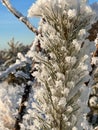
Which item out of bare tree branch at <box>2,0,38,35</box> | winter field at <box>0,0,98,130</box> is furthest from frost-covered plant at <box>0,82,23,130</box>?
winter field at <box>0,0,98,130</box>

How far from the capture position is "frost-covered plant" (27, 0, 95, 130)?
3693mm

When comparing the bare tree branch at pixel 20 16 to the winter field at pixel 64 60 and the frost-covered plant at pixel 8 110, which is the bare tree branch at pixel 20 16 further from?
the winter field at pixel 64 60

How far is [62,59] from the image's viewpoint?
12.8 ft

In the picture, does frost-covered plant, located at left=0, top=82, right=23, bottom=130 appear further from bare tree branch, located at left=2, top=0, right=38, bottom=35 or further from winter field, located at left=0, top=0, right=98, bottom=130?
winter field, located at left=0, top=0, right=98, bottom=130

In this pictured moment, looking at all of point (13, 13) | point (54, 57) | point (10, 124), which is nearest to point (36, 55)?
point (54, 57)

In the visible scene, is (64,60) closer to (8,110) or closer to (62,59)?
(62,59)

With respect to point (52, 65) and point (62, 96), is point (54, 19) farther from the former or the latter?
point (62, 96)

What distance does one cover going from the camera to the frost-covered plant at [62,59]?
12.1 ft

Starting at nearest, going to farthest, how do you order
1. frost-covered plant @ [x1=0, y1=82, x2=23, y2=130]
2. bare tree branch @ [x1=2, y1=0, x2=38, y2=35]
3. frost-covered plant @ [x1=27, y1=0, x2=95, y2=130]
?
frost-covered plant @ [x1=27, y1=0, x2=95, y2=130] → bare tree branch @ [x1=2, y1=0, x2=38, y2=35] → frost-covered plant @ [x1=0, y1=82, x2=23, y2=130]

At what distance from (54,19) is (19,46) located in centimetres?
3974

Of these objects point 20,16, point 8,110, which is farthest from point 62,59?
point 8,110

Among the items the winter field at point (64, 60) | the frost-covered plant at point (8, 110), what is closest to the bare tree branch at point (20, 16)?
the frost-covered plant at point (8, 110)

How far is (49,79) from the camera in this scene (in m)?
3.93

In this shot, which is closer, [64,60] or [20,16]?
[64,60]
